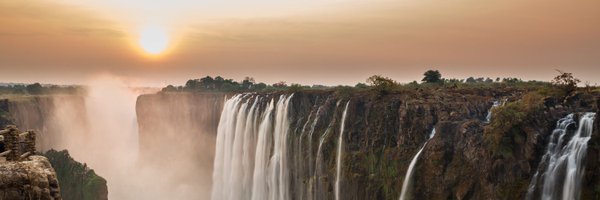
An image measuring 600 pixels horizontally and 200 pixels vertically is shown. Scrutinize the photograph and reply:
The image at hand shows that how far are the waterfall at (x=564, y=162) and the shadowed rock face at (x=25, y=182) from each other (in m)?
17.1

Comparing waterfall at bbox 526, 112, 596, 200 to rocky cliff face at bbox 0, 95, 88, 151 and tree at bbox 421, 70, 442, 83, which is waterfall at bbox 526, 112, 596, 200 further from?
rocky cliff face at bbox 0, 95, 88, 151

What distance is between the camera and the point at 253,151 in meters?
49.9

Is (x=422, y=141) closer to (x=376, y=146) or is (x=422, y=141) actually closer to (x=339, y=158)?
(x=376, y=146)

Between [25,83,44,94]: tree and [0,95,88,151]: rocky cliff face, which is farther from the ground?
[25,83,44,94]: tree

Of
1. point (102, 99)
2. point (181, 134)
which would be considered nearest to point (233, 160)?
point (181, 134)

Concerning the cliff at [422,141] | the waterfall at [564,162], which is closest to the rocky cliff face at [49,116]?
the cliff at [422,141]

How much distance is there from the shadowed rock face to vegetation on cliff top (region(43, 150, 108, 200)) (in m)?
36.9

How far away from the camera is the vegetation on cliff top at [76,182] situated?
4846cm

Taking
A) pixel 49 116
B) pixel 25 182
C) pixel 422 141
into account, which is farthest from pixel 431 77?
pixel 49 116

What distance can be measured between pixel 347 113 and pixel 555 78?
14346mm

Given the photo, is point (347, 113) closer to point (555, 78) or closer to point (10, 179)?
point (555, 78)

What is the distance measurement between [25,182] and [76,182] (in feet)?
128

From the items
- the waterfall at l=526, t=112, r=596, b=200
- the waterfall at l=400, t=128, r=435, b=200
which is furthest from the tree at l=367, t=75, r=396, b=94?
the waterfall at l=526, t=112, r=596, b=200

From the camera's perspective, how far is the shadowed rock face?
1273cm
